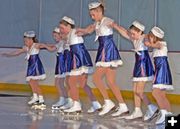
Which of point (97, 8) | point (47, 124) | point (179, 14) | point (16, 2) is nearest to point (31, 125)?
point (47, 124)

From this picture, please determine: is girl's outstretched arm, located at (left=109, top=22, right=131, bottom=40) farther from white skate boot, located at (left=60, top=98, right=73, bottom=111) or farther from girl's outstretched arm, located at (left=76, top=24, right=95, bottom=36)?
white skate boot, located at (left=60, top=98, right=73, bottom=111)

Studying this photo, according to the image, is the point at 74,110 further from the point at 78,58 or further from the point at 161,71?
the point at 161,71

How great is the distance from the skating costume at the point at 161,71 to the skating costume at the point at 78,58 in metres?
1.29

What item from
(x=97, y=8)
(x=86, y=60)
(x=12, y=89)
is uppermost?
(x=97, y=8)

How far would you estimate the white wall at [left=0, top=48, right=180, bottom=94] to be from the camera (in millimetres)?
11188

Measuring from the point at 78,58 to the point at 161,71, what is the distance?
4.85ft

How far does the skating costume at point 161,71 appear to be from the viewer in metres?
6.58

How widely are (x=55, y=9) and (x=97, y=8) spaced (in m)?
6.64

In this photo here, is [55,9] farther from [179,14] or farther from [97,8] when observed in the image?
[97,8]

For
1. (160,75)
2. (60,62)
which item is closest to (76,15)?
(60,62)

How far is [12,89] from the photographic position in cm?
1391

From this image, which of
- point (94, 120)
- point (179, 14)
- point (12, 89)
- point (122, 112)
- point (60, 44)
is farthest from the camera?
point (12, 89)

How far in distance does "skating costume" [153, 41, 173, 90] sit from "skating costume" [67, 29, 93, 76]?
1295 millimetres

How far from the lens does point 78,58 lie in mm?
7578
